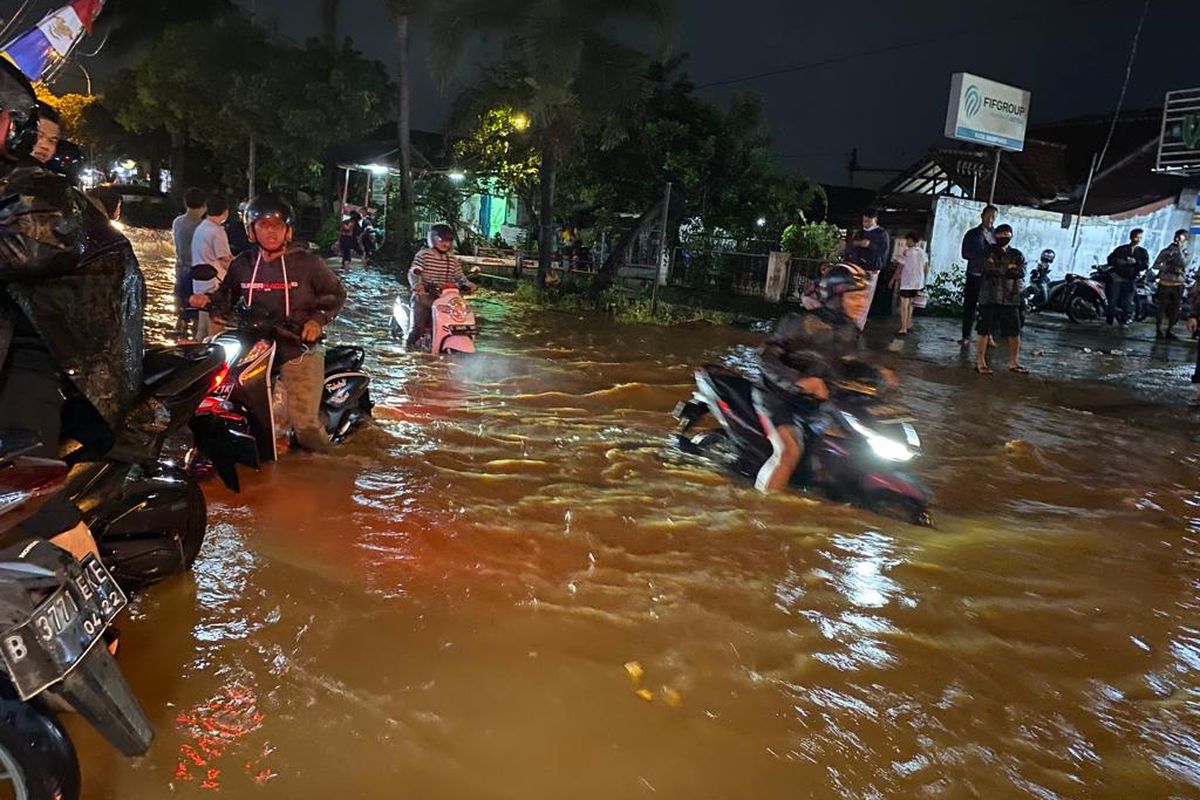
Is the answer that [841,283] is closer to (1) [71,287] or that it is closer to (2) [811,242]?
(1) [71,287]

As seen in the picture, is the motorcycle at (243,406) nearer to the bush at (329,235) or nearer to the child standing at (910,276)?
the child standing at (910,276)

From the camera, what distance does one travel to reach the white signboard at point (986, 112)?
19.2 metres

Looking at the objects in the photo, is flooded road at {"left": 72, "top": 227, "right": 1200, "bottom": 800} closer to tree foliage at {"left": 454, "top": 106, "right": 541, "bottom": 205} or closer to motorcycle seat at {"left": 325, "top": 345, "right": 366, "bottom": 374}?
motorcycle seat at {"left": 325, "top": 345, "right": 366, "bottom": 374}

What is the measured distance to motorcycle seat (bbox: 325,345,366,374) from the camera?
595cm

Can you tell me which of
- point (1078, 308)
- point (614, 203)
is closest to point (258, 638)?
point (614, 203)

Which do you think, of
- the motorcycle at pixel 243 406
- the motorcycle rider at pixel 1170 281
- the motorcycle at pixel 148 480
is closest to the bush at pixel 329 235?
the motorcycle rider at pixel 1170 281

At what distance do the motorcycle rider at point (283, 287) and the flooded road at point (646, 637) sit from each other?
0.80 meters

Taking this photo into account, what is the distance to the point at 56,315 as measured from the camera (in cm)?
254

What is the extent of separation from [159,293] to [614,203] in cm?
944

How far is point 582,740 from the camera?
287cm

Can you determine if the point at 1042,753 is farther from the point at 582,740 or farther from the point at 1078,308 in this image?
the point at 1078,308

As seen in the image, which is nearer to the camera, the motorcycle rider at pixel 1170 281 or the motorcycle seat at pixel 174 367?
the motorcycle seat at pixel 174 367

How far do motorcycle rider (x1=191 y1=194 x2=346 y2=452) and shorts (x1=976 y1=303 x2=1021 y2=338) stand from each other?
8154mm

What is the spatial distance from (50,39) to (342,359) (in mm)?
11182
